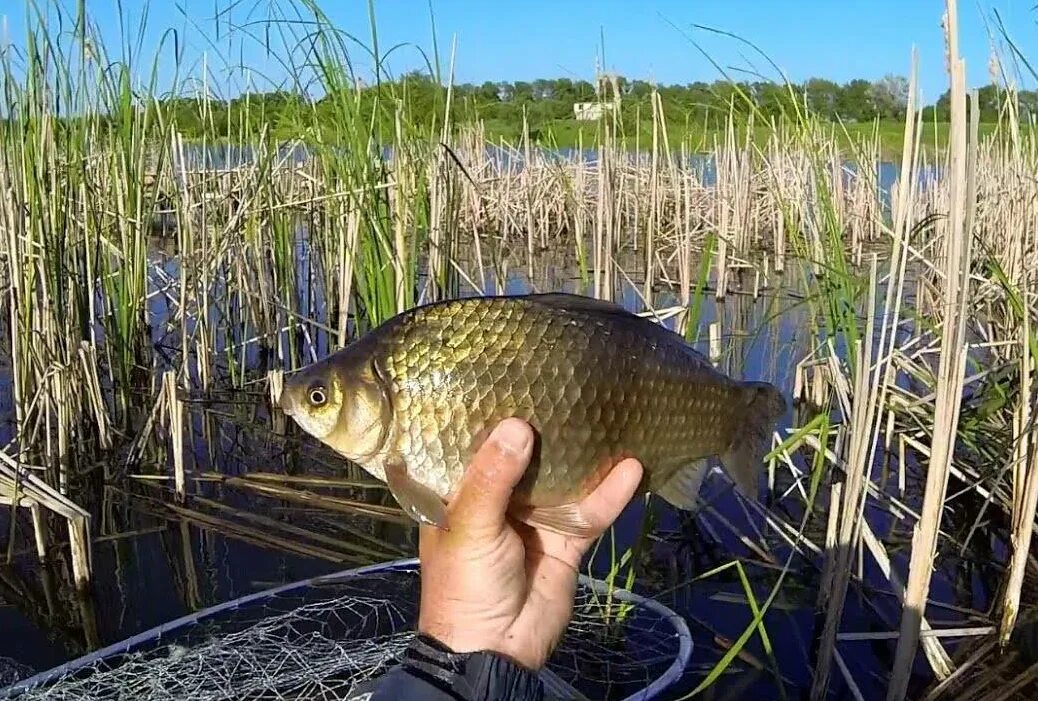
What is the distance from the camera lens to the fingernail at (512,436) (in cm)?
170

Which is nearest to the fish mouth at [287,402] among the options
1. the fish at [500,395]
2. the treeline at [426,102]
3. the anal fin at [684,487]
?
the fish at [500,395]

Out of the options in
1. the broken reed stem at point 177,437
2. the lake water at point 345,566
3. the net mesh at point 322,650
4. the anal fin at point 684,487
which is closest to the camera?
the anal fin at point 684,487

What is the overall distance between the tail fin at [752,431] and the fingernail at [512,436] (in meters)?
0.57

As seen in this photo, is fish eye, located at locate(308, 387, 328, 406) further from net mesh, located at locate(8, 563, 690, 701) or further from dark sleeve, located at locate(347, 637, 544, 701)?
net mesh, located at locate(8, 563, 690, 701)

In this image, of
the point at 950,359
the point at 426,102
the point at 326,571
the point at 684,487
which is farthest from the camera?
the point at 426,102

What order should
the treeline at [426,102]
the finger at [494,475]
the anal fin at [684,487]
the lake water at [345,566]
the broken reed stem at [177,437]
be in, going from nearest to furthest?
the finger at [494,475], the anal fin at [684,487], the lake water at [345,566], the treeline at [426,102], the broken reed stem at [177,437]

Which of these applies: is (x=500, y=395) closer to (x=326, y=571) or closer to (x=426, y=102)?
(x=326, y=571)

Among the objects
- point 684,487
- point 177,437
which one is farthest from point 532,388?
point 177,437

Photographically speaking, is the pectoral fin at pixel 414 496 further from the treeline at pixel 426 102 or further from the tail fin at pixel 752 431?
the treeline at pixel 426 102

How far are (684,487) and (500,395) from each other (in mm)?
555

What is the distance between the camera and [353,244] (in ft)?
15.0

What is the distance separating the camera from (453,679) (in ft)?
5.86

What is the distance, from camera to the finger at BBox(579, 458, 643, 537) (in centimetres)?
184

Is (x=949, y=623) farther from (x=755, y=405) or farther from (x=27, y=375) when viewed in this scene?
(x=27, y=375)
